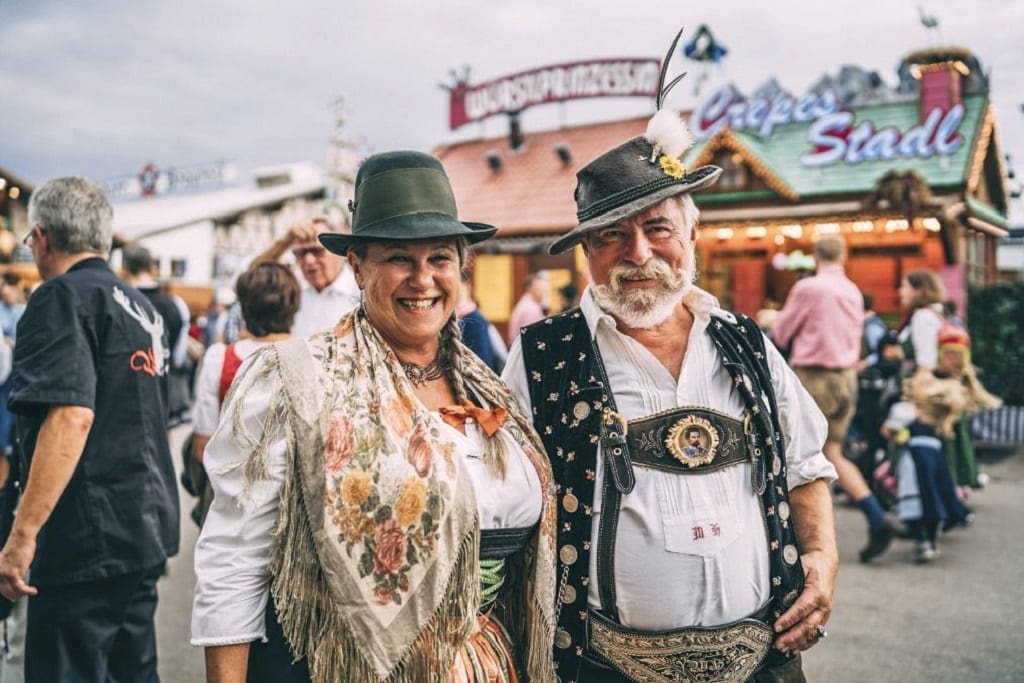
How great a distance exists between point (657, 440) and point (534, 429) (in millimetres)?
321

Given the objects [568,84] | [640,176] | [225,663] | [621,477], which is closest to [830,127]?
[568,84]

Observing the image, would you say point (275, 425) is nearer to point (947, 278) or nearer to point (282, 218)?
point (947, 278)

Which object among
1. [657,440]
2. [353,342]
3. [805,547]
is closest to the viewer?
[353,342]

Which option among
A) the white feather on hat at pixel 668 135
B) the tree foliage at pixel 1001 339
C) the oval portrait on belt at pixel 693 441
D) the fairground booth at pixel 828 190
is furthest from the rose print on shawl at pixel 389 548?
the tree foliage at pixel 1001 339

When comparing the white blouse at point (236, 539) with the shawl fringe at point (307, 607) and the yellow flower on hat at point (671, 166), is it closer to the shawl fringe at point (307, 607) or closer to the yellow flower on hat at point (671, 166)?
the shawl fringe at point (307, 607)

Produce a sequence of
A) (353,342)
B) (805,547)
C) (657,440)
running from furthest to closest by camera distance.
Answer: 1. (805,547)
2. (657,440)
3. (353,342)

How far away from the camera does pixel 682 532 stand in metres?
1.93

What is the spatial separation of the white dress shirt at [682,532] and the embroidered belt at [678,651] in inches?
1.0

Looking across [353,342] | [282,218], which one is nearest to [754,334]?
[353,342]

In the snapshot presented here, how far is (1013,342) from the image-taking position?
11.2 meters

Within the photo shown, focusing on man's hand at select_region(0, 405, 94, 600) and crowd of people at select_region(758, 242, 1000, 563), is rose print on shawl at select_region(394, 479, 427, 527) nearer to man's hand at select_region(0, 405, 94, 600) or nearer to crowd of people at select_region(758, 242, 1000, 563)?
man's hand at select_region(0, 405, 94, 600)

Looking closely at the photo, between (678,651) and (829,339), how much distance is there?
4.30 meters

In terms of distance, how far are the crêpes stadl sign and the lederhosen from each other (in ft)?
36.9

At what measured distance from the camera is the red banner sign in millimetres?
17547
